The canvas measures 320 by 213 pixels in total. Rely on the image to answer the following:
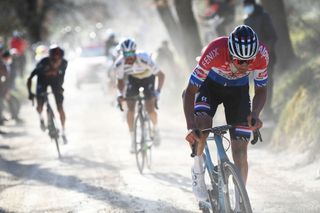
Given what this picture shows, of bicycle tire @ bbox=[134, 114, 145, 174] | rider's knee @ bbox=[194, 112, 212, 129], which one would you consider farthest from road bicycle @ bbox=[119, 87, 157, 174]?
rider's knee @ bbox=[194, 112, 212, 129]

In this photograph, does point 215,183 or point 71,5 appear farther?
point 71,5

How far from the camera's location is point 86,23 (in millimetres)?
56500

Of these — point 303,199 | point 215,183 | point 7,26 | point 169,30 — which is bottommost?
point 303,199

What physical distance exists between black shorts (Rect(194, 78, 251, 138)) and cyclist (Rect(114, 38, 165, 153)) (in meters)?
4.33

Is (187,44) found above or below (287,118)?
above

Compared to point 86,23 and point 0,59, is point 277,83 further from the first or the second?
point 86,23

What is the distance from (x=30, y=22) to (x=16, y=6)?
1.81m

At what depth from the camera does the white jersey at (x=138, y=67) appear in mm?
11086

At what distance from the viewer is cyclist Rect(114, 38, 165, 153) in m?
11.1

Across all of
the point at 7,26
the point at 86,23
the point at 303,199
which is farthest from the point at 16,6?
the point at 303,199

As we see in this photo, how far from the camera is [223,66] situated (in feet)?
20.8

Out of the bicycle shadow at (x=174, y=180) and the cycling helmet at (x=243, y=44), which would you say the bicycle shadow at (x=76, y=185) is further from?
the cycling helmet at (x=243, y=44)

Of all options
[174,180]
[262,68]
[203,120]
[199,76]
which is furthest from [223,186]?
[174,180]

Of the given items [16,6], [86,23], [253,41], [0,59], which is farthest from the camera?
[86,23]
